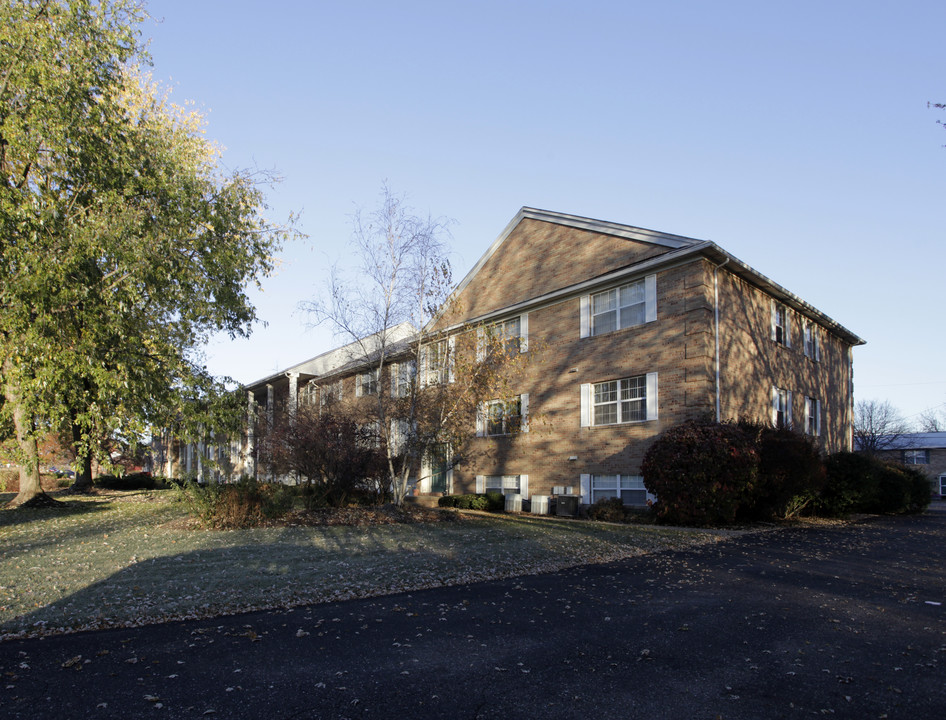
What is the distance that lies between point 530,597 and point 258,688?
3.81 meters

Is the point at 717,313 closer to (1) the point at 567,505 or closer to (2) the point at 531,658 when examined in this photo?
(1) the point at 567,505

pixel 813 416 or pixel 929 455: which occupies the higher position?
pixel 813 416

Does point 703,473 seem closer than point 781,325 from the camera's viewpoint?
Yes

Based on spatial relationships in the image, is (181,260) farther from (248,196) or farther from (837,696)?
(837,696)

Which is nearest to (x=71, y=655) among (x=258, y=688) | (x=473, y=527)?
(x=258, y=688)

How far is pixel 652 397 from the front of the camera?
16891mm

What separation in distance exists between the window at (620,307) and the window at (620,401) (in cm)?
155

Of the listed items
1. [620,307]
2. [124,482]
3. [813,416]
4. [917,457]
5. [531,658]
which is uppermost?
[620,307]

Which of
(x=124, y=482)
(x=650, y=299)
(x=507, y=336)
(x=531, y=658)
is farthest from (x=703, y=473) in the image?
(x=124, y=482)

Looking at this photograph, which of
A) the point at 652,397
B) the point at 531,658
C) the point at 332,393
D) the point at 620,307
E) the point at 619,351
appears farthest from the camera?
the point at 332,393

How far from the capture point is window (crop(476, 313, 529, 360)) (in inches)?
649

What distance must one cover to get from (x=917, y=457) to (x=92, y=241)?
47.9 metres

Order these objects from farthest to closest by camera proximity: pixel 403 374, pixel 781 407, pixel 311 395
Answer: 1. pixel 311 395
2. pixel 781 407
3. pixel 403 374

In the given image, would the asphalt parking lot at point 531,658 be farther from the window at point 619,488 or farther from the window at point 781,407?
the window at point 781,407
